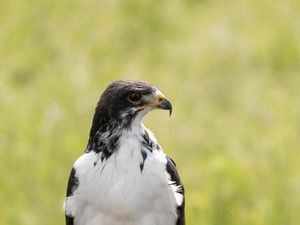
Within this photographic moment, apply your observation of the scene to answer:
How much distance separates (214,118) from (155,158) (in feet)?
19.2

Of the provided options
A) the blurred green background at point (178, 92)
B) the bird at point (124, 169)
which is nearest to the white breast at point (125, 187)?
the bird at point (124, 169)

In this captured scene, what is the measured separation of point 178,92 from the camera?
13.1 m

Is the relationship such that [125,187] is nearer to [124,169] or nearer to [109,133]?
[124,169]

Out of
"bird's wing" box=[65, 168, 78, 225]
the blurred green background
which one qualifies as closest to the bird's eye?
"bird's wing" box=[65, 168, 78, 225]

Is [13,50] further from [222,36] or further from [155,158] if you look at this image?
[155,158]

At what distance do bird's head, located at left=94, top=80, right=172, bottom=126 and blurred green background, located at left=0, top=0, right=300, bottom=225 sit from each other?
9.63 ft

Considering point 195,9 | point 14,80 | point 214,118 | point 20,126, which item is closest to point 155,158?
point 20,126

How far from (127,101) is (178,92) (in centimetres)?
623

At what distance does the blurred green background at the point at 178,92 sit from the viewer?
10.5 meters

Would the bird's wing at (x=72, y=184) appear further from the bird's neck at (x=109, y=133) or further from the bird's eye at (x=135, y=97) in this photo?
the bird's eye at (x=135, y=97)

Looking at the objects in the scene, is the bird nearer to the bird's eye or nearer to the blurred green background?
the bird's eye

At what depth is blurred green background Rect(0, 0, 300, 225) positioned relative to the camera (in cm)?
1048

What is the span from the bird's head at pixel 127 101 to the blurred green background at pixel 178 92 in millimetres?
2935

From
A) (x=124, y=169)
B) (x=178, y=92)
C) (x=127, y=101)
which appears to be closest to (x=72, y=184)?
(x=124, y=169)
